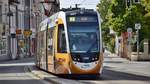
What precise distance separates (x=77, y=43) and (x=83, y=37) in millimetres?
450

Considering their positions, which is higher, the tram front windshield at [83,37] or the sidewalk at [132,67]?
the tram front windshield at [83,37]

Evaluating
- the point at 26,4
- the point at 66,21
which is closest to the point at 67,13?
the point at 66,21

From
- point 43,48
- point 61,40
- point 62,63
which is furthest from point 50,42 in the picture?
point 43,48

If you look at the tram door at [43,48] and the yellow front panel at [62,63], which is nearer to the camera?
the yellow front panel at [62,63]

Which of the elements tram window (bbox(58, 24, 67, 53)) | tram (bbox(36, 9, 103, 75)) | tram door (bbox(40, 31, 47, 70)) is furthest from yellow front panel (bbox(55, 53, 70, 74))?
tram door (bbox(40, 31, 47, 70))

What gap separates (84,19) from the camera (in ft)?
94.6

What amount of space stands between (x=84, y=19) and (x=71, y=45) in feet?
5.49

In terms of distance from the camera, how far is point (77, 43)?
28156 mm

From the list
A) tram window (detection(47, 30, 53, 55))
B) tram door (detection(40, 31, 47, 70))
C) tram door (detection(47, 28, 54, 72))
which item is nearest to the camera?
tram door (detection(47, 28, 54, 72))

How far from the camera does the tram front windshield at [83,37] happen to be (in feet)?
92.1

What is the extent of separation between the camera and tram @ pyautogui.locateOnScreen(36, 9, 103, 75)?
2767 centimetres

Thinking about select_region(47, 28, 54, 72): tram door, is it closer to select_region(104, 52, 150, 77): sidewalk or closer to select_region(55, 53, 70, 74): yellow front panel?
select_region(55, 53, 70, 74): yellow front panel

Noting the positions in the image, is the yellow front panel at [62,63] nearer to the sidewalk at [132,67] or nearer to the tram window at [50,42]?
the tram window at [50,42]

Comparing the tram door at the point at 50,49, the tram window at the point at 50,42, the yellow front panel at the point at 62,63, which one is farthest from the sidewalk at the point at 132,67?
the yellow front panel at the point at 62,63
